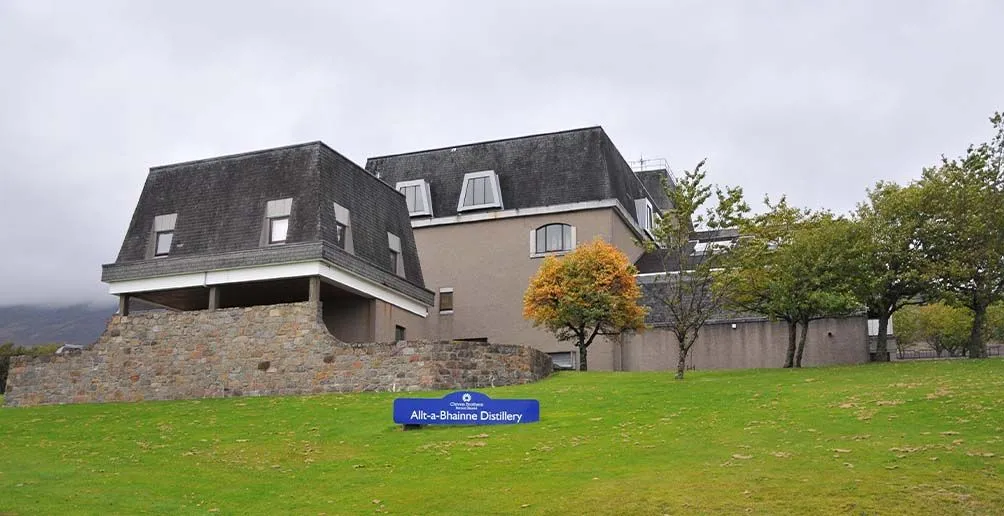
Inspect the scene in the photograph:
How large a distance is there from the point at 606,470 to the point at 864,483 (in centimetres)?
430

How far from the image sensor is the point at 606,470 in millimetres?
18188

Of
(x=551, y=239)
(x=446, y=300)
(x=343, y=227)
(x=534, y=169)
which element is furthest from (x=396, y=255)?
(x=534, y=169)

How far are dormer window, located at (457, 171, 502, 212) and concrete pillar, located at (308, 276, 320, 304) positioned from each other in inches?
595

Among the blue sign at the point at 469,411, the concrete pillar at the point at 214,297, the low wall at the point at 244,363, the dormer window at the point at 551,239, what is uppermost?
the dormer window at the point at 551,239

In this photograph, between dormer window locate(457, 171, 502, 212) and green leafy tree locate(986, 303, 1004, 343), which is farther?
green leafy tree locate(986, 303, 1004, 343)

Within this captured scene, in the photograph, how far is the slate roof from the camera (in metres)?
34.1

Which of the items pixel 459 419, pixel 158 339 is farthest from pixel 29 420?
pixel 459 419

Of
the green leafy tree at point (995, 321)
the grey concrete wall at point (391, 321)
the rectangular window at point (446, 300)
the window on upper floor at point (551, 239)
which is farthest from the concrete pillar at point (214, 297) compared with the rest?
the green leafy tree at point (995, 321)

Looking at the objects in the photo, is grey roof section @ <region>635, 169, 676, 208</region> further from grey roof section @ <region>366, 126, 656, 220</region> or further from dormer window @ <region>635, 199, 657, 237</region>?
grey roof section @ <region>366, 126, 656, 220</region>

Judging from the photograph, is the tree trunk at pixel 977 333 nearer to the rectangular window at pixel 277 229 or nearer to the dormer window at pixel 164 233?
the rectangular window at pixel 277 229

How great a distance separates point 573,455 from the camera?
64.3ft

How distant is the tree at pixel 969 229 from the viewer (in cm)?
3419

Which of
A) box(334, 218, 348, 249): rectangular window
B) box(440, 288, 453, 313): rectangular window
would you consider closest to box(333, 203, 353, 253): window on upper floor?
box(334, 218, 348, 249): rectangular window

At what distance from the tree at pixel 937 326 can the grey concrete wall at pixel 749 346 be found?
22.7 meters
